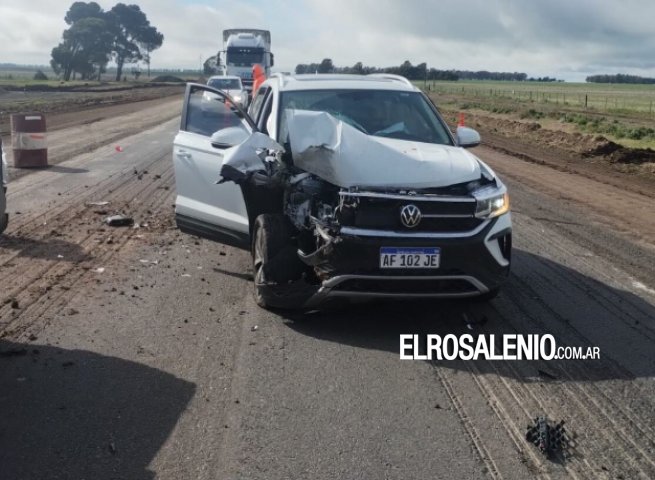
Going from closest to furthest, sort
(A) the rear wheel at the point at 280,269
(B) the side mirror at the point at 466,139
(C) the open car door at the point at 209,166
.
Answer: (A) the rear wheel at the point at 280,269 < (C) the open car door at the point at 209,166 < (B) the side mirror at the point at 466,139

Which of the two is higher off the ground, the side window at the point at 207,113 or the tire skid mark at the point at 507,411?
the side window at the point at 207,113

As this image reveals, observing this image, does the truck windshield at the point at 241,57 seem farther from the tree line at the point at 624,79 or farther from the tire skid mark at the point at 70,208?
the tree line at the point at 624,79

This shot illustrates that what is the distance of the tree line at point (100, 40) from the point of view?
397ft

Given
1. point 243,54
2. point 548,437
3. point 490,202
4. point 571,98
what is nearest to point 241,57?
point 243,54

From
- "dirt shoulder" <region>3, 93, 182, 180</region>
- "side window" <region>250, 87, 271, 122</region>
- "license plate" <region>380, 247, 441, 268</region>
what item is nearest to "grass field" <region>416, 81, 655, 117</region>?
Result: "dirt shoulder" <region>3, 93, 182, 180</region>

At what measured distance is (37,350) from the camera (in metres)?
5.73

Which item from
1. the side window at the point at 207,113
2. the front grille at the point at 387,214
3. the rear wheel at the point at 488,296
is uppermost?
the side window at the point at 207,113

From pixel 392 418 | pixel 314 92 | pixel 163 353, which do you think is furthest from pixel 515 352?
pixel 314 92

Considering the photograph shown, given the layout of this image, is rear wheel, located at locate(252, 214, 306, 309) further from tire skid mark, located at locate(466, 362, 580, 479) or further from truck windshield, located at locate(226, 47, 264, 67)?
truck windshield, located at locate(226, 47, 264, 67)

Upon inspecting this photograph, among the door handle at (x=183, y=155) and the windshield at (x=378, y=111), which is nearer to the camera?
the windshield at (x=378, y=111)

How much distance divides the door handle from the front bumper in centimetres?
247

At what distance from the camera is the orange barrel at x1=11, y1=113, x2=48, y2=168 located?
1650cm

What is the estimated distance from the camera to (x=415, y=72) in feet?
324

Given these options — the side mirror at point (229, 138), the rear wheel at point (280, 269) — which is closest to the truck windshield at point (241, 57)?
the side mirror at point (229, 138)
